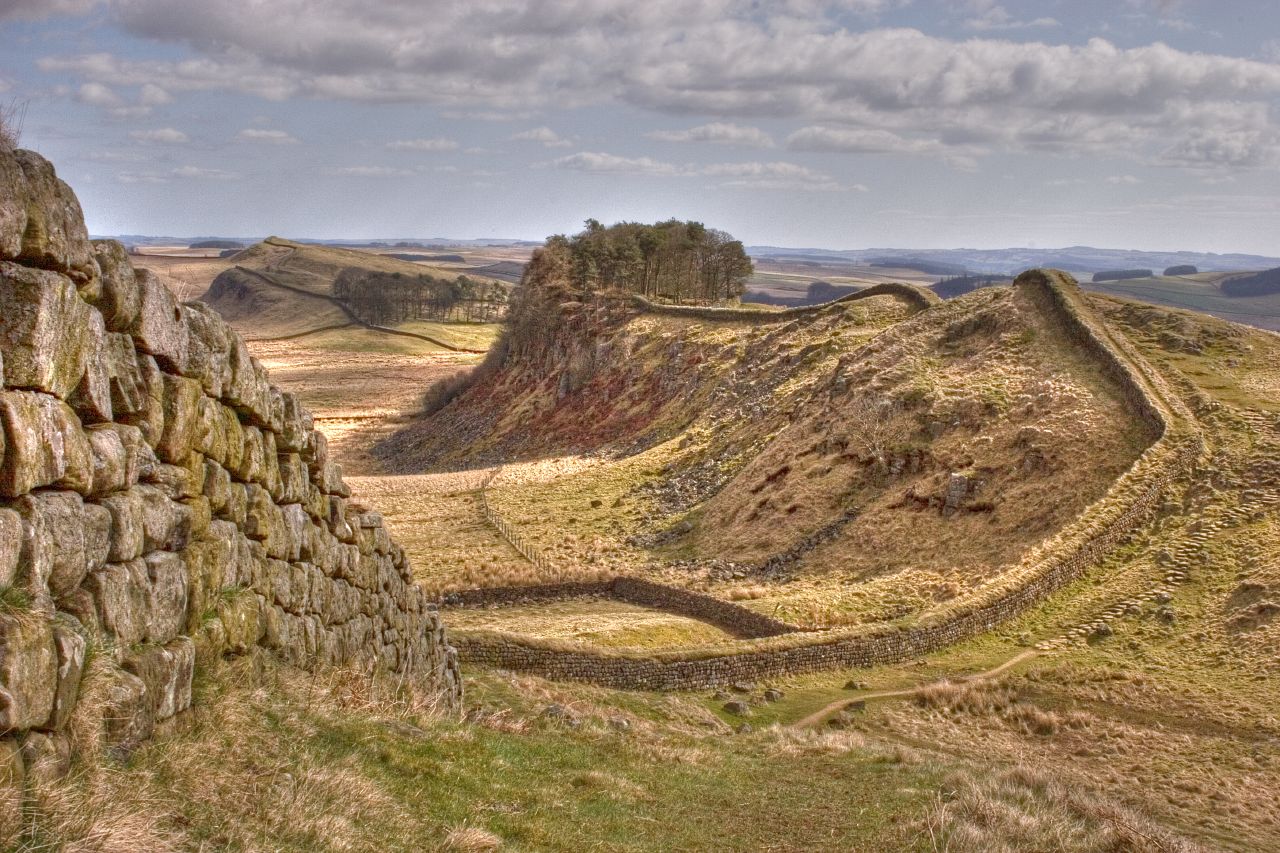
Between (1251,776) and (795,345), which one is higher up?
(795,345)

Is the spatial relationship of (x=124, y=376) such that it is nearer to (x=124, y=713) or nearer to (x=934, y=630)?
(x=124, y=713)

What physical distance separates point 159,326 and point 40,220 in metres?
1.72

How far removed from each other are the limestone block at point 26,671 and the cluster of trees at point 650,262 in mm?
99430

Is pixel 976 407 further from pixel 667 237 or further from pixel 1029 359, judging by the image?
pixel 667 237

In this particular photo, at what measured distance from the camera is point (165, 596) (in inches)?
Result: 341

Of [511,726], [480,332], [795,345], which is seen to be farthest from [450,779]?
[480,332]

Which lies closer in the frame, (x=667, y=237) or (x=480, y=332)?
(x=667, y=237)

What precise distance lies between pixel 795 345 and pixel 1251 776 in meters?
54.4

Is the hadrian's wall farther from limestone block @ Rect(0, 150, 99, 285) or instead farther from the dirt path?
the dirt path

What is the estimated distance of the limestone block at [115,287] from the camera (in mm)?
8414

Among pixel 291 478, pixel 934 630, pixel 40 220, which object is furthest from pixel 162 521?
pixel 934 630

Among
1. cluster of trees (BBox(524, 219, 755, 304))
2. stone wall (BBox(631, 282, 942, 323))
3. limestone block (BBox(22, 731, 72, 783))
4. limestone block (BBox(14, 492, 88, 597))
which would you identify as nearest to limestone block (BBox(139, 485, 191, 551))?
limestone block (BBox(14, 492, 88, 597))

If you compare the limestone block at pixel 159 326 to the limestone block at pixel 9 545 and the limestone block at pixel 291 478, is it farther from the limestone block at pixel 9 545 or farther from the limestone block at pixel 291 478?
the limestone block at pixel 291 478

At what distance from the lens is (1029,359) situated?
168 feet
